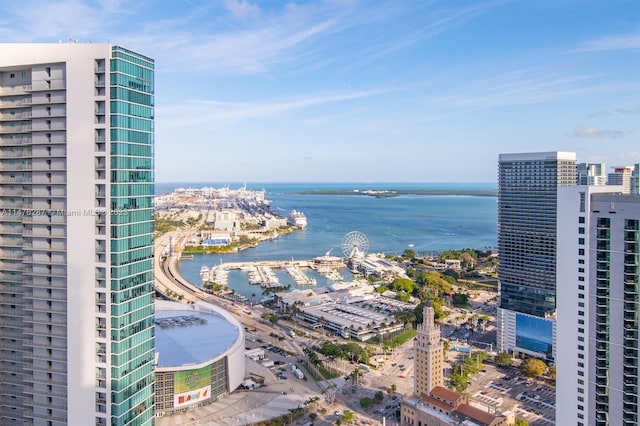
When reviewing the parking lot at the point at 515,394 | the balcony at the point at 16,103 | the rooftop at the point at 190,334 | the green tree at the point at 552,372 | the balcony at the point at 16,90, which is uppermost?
the balcony at the point at 16,90

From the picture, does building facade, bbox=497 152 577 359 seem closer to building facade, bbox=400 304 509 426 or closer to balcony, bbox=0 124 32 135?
building facade, bbox=400 304 509 426

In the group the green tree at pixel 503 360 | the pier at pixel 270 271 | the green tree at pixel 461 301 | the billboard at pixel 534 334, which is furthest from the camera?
the pier at pixel 270 271

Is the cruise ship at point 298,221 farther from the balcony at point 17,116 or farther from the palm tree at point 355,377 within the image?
the balcony at point 17,116

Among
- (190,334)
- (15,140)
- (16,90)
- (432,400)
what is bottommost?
(432,400)

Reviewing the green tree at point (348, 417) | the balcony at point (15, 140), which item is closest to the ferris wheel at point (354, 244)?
the green tree at point (348, 417)

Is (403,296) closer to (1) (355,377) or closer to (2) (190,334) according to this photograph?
(1) (355,377)

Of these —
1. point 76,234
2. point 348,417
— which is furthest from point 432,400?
point 76,234

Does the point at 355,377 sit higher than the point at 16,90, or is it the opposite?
the point at 16,90
